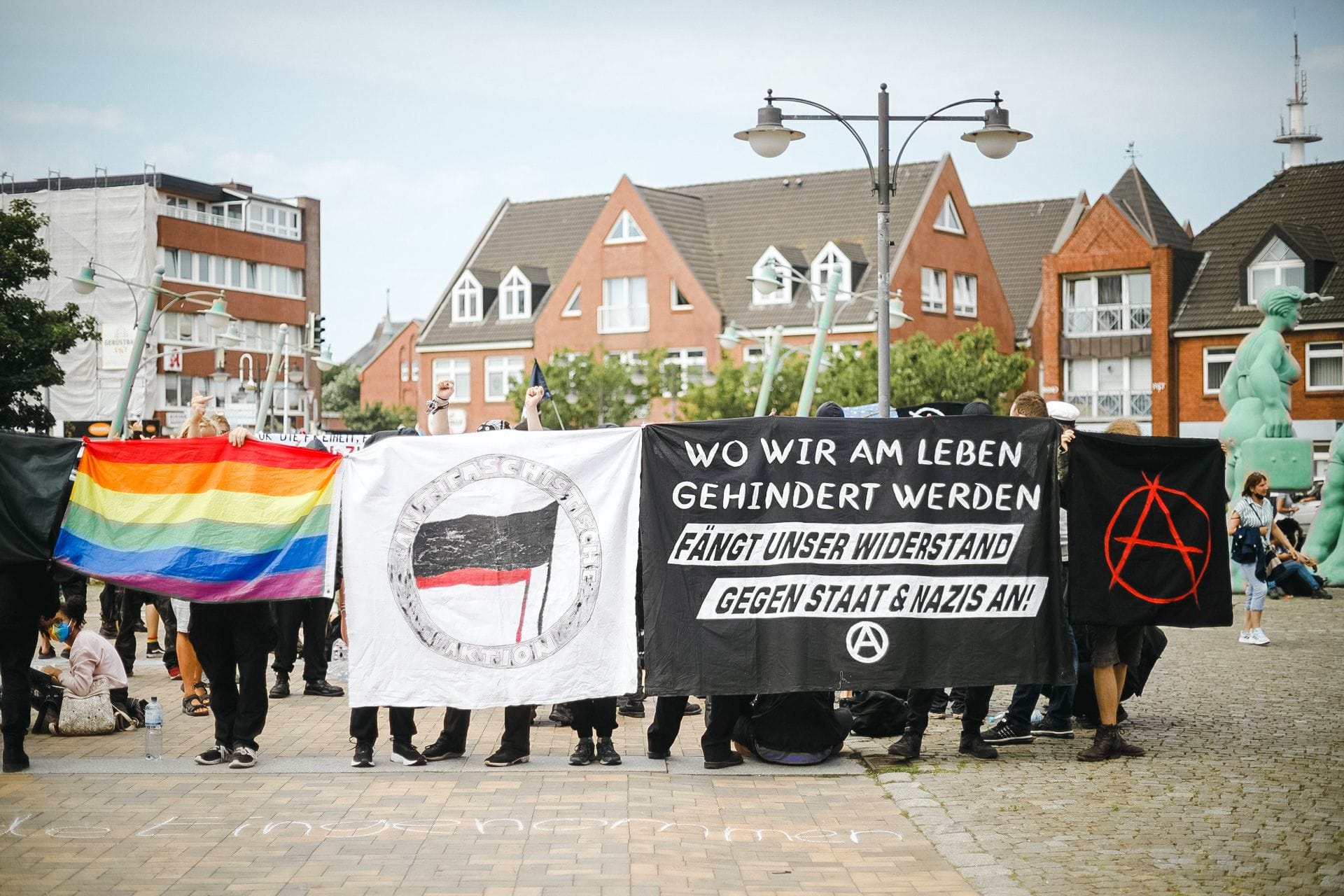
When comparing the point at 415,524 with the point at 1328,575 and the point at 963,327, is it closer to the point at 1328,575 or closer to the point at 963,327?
the point at 1328,575

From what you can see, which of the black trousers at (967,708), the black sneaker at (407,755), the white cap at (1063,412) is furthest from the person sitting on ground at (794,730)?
the white cap at (1063,412)

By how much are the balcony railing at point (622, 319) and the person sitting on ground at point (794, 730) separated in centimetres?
5221

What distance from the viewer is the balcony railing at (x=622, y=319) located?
203 feet

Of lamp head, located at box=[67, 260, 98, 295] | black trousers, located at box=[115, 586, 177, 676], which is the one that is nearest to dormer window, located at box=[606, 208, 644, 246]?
lamp head, located at box=[67, 260, 98, 295]

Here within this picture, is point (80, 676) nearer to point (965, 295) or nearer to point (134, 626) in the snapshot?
point (134, 626)

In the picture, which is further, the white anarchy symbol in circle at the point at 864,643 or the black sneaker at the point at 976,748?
the black sneaker at the point at 976,748

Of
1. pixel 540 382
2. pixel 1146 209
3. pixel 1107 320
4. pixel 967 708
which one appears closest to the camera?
pixel 967 708

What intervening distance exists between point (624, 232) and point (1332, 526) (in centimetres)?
4076

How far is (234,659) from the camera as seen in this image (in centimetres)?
952

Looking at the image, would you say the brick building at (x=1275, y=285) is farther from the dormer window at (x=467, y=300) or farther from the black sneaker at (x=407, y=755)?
the black sneaker at (x=407, y=755)

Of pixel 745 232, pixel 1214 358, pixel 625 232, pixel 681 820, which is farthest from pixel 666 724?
pixel 745 232

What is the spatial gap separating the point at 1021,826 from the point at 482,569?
377 cm

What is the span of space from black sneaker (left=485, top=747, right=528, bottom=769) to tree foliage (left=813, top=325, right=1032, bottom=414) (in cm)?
3567

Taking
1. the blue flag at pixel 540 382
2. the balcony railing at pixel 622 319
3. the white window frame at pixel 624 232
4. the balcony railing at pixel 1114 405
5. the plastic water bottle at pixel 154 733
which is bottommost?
the plastic water bottle at pixel 154 733
